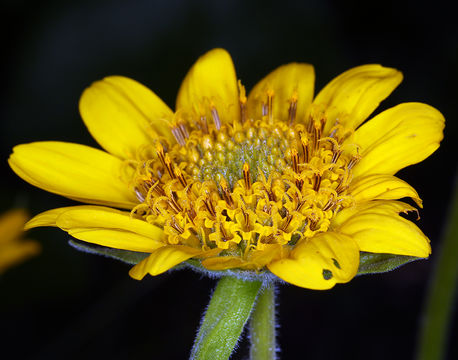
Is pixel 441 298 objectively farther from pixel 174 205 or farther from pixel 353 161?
pixel 174 205

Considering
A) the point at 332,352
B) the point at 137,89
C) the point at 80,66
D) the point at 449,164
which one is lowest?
the point at 332,352

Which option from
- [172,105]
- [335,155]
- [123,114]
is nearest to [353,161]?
[335,155]

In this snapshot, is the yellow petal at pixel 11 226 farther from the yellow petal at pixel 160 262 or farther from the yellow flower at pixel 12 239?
the yellow petal at pixel 160 262

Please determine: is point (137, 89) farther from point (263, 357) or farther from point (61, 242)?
point (61, 242)

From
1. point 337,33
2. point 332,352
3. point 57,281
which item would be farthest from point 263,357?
point 337,33

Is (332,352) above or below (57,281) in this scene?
below

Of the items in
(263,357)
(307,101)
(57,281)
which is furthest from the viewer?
(57,281)
